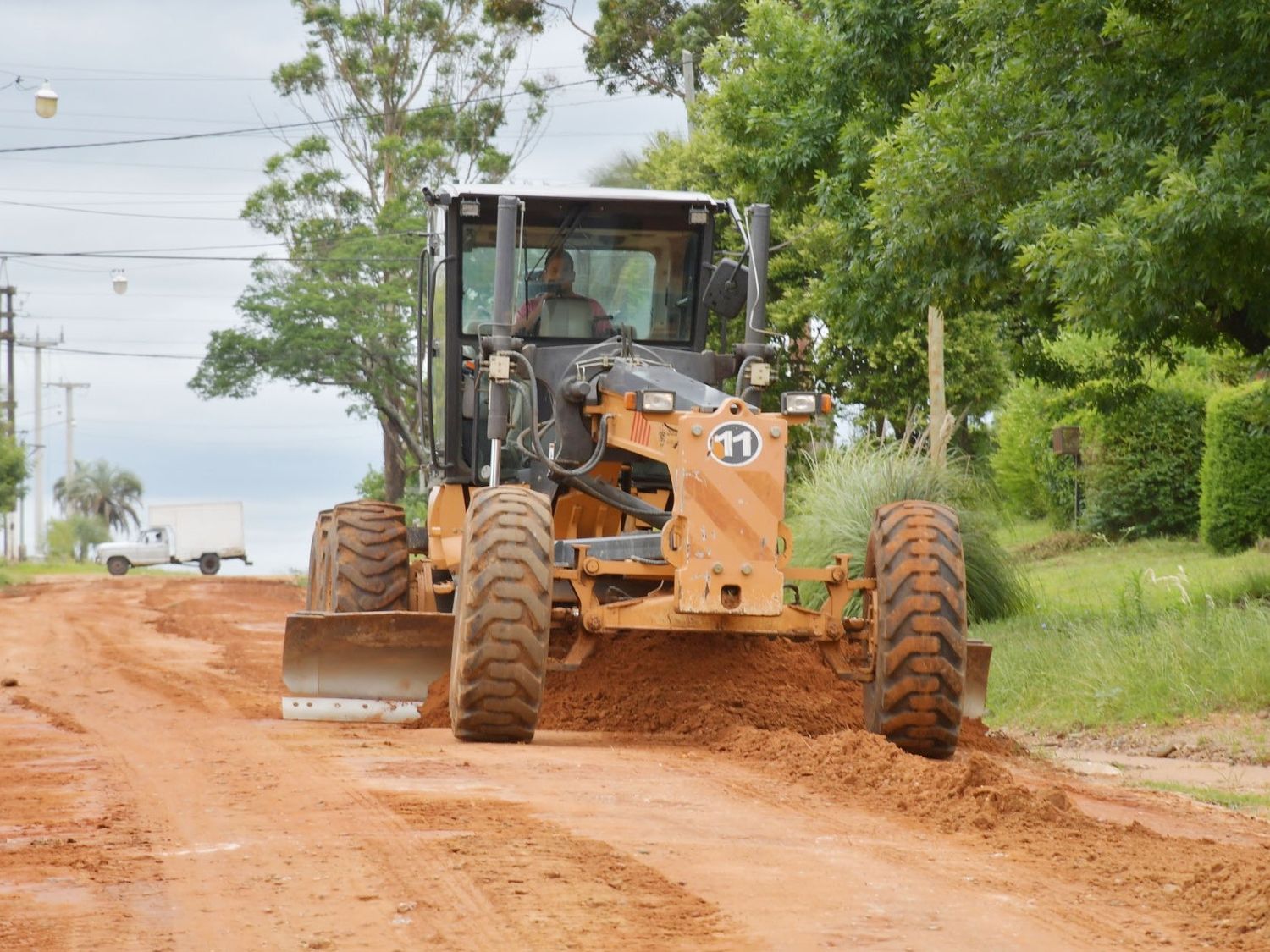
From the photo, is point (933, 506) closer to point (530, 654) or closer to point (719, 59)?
point (530, 654)

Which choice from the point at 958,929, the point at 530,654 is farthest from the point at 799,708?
the point at 958,929

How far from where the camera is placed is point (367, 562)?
11.7 meters

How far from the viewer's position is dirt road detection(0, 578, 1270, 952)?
5039 millimetres

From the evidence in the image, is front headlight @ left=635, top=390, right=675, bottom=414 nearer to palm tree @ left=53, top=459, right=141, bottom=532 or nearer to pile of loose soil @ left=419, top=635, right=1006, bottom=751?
pile of loose soil @ left=419, top=635, right=1006, bottom=751

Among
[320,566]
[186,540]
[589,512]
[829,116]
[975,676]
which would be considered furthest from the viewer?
[186,540]

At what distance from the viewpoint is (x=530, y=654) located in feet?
29.4

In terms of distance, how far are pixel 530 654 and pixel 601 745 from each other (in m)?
0.84

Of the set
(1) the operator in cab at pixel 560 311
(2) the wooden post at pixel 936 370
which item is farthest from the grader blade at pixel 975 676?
(2) the wooden post at pixel 936 370

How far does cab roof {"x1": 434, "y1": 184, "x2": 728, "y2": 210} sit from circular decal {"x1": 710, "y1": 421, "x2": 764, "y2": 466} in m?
2.24

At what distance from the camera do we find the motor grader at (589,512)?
9.04m

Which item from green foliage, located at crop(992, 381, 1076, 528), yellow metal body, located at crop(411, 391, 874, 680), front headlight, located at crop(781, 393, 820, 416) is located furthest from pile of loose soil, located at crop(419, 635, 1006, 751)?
green foliage, located at crop(992, 381, 1076, 528)

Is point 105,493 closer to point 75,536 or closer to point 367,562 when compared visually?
point 75,536

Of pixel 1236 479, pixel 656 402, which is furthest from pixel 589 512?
pixel 1236 479

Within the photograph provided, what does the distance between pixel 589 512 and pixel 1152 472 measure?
16.9 meters
